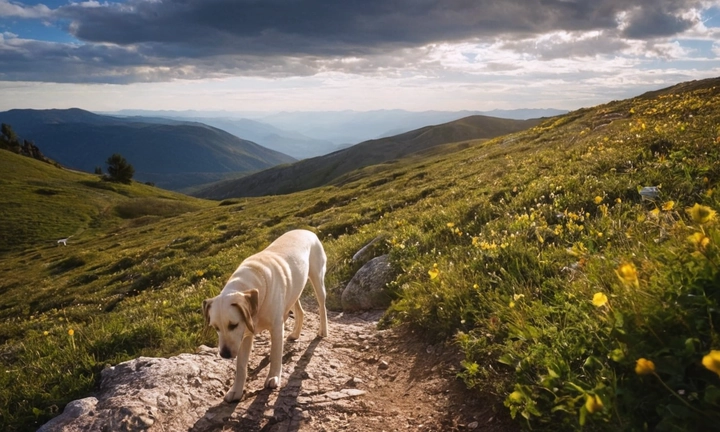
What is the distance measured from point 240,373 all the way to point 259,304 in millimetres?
929

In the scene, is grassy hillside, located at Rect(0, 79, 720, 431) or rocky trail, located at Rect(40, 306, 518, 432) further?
rocky trail, located at Rect(40, 306, 518, 432)

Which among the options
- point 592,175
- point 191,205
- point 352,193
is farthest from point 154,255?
point 191,205

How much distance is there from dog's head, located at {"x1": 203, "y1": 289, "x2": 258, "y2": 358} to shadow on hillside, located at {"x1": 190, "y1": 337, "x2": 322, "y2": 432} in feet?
2.33

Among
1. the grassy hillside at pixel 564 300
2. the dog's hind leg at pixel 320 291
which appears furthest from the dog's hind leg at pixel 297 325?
the grassy hillside at pixel 564 300

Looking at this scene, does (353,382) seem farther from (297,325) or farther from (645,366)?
(645,366)

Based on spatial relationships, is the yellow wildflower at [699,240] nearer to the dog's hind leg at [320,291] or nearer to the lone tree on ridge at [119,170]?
the dog's hind leg at [320,291]

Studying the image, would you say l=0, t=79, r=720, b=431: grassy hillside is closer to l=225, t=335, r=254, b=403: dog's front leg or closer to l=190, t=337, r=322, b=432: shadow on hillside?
l=225, t=335, r=254, b=403: dog's front leg

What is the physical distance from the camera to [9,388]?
5797 mm

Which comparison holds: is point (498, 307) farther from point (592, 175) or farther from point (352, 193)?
point (352, 193)

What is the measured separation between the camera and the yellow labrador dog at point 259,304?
18.0 feet

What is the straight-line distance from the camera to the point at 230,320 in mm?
5453

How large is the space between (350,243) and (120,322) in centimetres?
690

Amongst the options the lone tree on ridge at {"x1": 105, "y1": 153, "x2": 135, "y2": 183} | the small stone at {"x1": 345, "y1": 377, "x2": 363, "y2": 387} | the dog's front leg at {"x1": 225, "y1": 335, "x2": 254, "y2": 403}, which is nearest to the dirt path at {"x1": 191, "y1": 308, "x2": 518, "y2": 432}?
the small stone at {"x1": 345, "y1": 377, "x2": 363, "y2": 387}

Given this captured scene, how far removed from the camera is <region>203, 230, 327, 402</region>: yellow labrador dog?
216 inches
